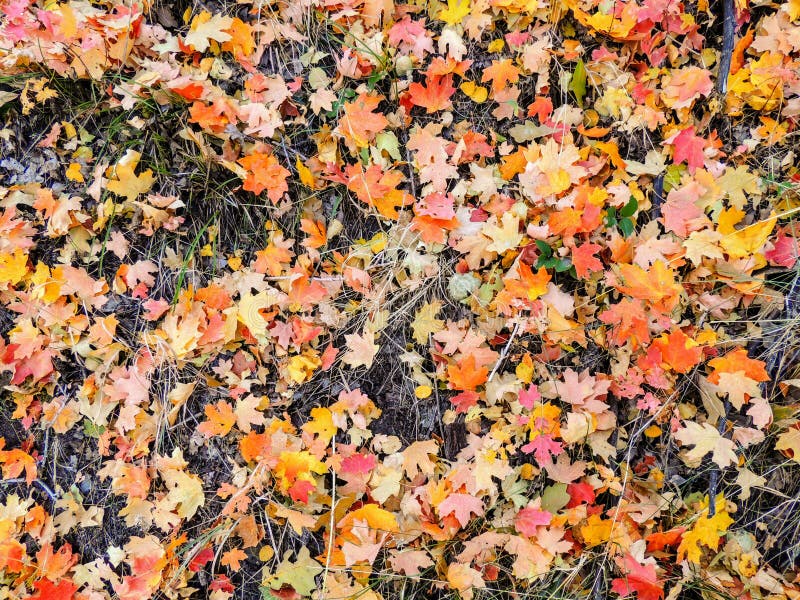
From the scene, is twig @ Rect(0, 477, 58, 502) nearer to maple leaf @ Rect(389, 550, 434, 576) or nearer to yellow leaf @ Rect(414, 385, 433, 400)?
maple leaf @ Rect(389, 550, 434, 576)

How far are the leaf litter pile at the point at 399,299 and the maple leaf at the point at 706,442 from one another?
2cm

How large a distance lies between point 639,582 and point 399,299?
154 centimetres

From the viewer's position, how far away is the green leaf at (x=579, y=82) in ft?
8.20

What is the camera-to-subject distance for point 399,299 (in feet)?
8.25

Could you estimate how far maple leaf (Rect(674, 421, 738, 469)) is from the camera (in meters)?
2.26

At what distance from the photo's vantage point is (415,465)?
2375 millimetres

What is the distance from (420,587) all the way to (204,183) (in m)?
2.08

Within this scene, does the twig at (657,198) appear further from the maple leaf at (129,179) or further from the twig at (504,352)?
the maple leaf at (129,179)

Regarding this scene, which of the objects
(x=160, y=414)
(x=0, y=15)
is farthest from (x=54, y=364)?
(x=0, y=15)

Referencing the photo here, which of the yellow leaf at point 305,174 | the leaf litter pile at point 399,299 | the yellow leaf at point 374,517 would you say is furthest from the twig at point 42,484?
the yellow leaf at point 305,174

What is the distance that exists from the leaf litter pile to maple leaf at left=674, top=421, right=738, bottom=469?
16 millimetres

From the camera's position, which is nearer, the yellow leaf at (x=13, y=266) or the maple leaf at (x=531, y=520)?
the maple leaf at (x=531, y=520)

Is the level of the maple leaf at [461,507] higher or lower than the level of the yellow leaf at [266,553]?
higher

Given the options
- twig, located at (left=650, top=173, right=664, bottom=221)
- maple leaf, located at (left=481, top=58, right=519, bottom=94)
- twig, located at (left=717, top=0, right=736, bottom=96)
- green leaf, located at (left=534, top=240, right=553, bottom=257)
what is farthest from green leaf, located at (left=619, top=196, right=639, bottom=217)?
maple leaf, located at (left=481, top=58, right=519, bottom=94)
